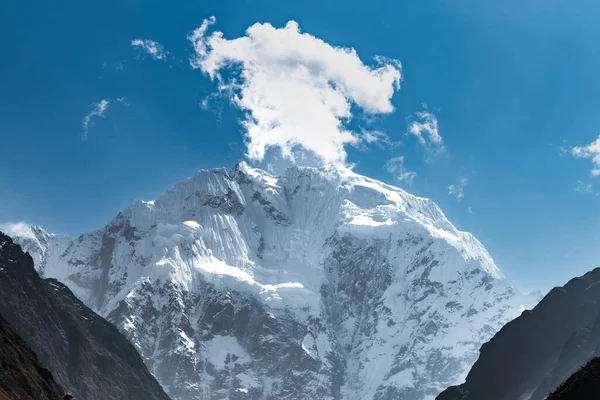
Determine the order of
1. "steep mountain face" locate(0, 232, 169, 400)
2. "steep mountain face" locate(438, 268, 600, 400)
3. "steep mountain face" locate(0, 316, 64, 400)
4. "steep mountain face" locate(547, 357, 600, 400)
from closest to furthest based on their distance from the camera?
"steep mountain face" locate(547, 357, 600, 400), "steep mountain face" locate(0, 316, 64, 400), "steep mountain face" locate(438, 268, 600, 400), "steep mountain face" locate(0, 232, 169, 400)

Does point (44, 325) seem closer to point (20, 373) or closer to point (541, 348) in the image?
point (541, 348)

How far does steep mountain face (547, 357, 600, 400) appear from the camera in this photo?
4106cm

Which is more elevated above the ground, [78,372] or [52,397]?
[78,372]

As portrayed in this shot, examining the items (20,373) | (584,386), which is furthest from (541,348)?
(584,386)

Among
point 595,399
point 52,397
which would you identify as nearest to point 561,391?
point 595,399

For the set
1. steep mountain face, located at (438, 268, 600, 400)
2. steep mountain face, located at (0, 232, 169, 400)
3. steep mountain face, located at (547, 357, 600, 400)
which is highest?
steep mountain face, located at (0, 232, 169, 400)

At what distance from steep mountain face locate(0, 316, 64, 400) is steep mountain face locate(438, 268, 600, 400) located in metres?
81.2

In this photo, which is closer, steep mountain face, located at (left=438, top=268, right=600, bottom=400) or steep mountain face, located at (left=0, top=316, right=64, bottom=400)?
steep mountain face, located at (left=0, top=316, right=64, bottom=400)

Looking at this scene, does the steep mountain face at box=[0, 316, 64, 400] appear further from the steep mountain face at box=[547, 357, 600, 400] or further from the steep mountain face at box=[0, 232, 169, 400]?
the steep mountain face at box=[0, 232, 169, 400]

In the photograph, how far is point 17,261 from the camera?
184375 mm

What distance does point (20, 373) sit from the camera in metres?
81.9

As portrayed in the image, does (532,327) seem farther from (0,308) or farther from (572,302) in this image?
(0,308)

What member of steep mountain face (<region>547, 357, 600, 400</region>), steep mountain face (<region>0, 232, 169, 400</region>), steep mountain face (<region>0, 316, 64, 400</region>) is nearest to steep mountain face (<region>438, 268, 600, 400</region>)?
steep mountain face (<region>0, 316, 64, 400</region>)

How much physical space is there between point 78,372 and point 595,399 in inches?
6550
